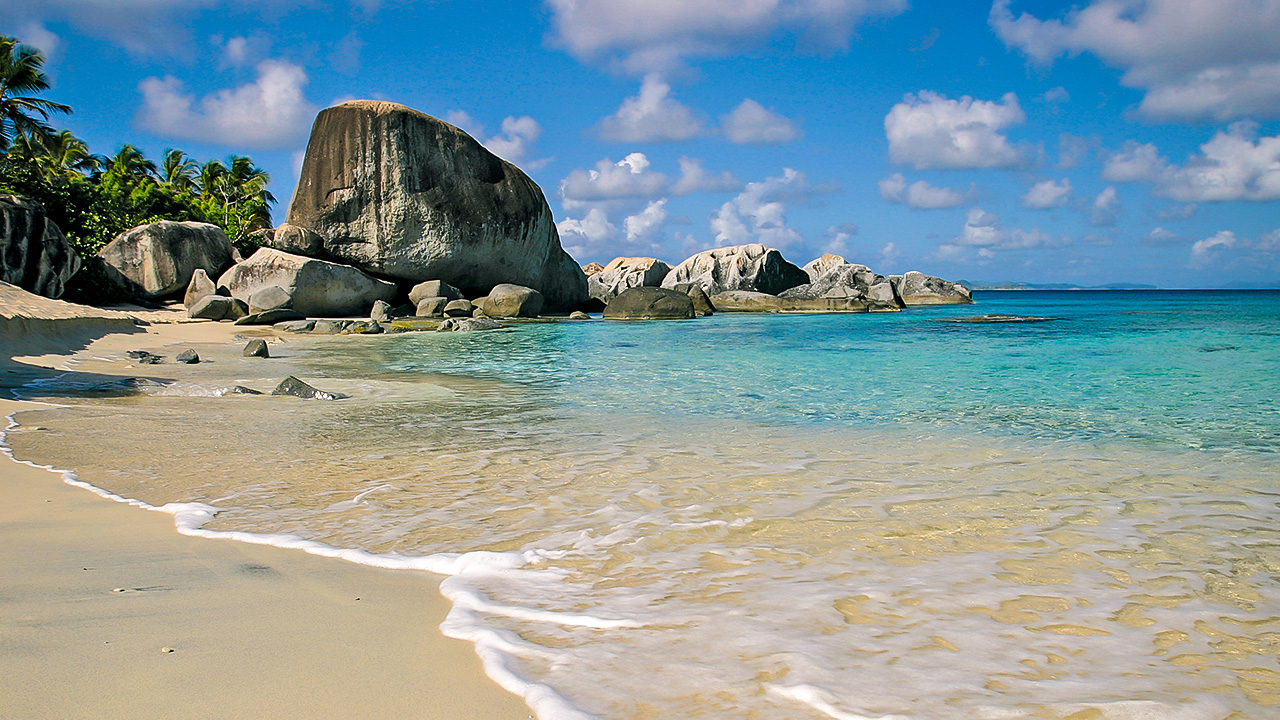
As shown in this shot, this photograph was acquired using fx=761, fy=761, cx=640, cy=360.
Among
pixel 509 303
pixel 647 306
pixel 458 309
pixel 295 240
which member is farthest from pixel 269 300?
pixel 647 306

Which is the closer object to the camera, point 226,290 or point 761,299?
point 226,290

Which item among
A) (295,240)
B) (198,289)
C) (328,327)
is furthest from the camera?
(295,240)

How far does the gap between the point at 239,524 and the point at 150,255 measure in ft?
75.0

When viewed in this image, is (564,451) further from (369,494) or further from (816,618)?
(816,618)

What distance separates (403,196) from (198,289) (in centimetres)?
701

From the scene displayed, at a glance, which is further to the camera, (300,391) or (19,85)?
(19,85)

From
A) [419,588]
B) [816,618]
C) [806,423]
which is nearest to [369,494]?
[419,588]

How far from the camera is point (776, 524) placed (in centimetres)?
371

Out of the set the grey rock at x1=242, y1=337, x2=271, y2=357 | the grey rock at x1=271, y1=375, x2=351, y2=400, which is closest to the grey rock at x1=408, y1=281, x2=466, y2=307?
the grey rock at x1=242, y1=337, x2=271, y2=357

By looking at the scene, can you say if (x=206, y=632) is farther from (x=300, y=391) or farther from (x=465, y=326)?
(x=465, y=326)

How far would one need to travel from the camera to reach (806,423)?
699 cm

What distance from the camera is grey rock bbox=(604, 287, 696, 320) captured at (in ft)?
97.4

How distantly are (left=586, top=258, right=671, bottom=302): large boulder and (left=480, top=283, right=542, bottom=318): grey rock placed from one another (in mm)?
17026

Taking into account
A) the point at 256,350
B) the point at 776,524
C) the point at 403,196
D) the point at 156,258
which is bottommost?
the point at 776,524
